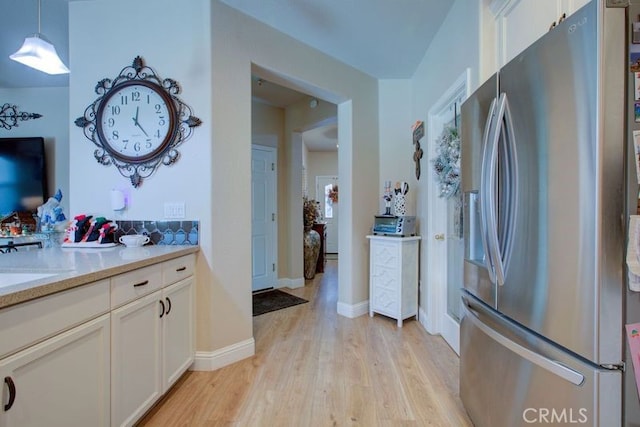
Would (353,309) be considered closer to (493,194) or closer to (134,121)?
(493,194)

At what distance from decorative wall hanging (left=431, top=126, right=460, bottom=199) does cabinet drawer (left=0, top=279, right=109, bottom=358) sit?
2.28 m

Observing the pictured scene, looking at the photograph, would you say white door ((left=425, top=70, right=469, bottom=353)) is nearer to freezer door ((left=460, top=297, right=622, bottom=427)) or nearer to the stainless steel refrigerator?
freezer door ((left=460, top=297, right=622, bottom=427))

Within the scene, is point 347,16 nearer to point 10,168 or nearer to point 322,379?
point 322,379

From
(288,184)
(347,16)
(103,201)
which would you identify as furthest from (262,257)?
(347,16)

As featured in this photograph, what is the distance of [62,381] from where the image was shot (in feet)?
3.50

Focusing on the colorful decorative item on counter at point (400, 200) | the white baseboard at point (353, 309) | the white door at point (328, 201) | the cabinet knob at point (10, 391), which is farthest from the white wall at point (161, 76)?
the white door at point (328, 201)

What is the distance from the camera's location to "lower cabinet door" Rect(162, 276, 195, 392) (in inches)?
68.0

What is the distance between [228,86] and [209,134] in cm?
42

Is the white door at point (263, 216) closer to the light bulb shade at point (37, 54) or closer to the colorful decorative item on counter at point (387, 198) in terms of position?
the colorful decorative item on counter at point (387, 198)

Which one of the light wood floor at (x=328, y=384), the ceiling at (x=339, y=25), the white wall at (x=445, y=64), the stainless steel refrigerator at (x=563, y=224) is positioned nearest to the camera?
the stainless steel refrigerator at (x=563, y=224)

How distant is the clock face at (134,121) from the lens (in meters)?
2.16

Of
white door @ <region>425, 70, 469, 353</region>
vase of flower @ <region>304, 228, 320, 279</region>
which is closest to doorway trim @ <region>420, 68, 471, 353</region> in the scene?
white door @ <region>425, 70, 469, 353</region>

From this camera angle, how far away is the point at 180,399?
179cm

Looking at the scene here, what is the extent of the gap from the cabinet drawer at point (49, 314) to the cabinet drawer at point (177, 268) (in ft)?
1.52
